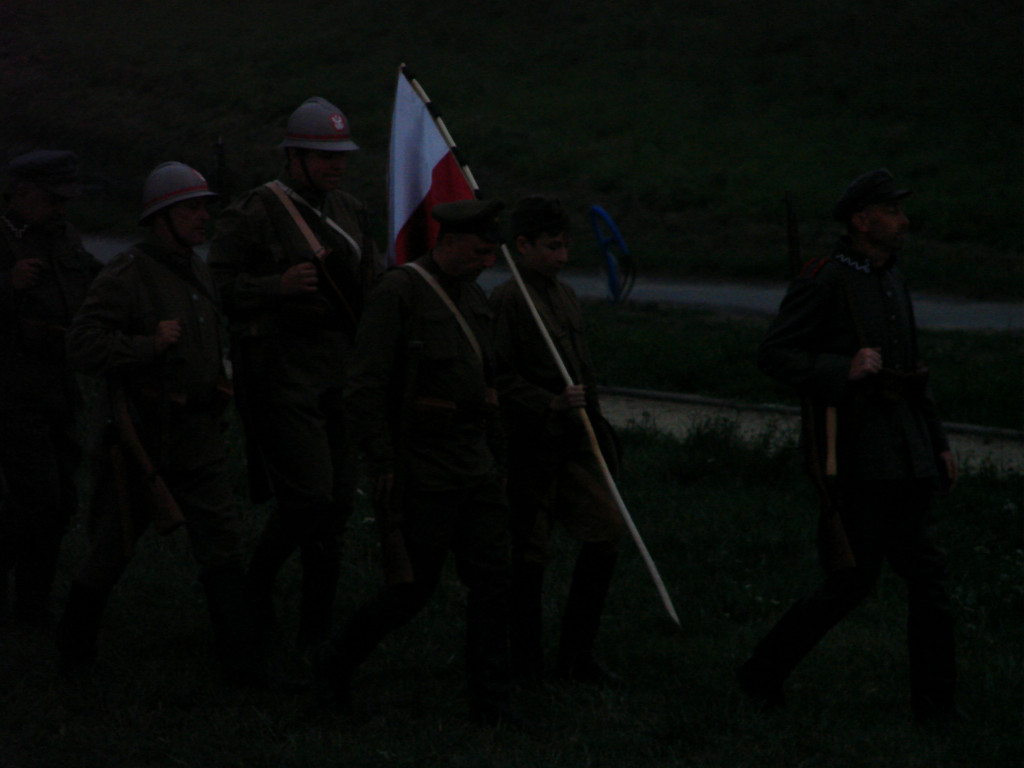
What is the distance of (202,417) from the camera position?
567 cm

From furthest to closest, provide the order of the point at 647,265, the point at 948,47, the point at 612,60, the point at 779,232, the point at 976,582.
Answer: the point at 612,60 < the point at 948,47 < the point at 779,232 < the point at 647,265 < the point at 976,582

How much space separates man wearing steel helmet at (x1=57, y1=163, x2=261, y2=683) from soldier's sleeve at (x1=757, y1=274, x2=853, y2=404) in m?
2.04

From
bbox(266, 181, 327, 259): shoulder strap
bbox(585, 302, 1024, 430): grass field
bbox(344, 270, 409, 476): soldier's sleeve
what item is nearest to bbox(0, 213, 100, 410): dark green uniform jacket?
bbox(266, 181, 327, 259): shoulder strap

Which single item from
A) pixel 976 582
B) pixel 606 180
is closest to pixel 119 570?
pixel 976 582

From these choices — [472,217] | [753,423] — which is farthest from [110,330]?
[753,423]

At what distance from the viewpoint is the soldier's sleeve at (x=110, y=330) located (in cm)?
544

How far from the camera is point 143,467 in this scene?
547 centimetres

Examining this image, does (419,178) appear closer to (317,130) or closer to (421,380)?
(317,130)

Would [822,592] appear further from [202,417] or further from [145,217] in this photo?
[145,217]

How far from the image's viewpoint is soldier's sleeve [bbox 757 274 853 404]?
5277 millimetres

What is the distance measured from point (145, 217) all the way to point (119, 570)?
130 centimetres

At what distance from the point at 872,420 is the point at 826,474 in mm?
253

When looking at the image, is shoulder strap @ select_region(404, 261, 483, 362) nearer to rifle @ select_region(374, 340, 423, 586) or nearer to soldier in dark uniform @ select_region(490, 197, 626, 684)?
rifle @ select_region(374, 340, 423, 586)

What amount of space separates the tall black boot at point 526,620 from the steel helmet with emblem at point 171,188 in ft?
6.05
